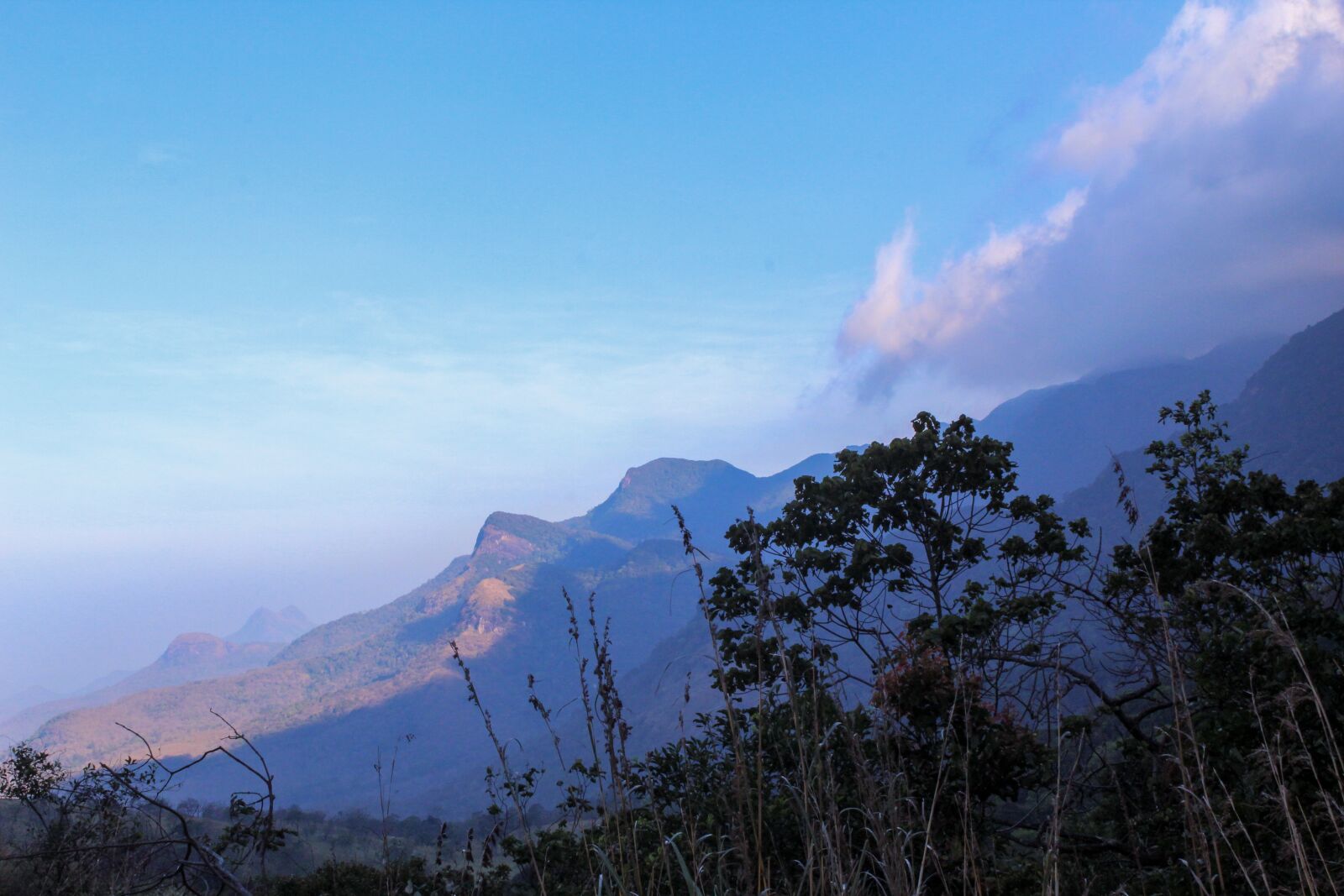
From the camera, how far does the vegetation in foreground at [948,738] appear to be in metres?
2.51

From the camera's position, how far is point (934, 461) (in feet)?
32.8

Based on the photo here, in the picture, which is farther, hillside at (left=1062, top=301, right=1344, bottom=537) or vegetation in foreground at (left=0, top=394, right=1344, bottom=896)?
hillside at (left=1062, top=301, right=1344, bottom=537)

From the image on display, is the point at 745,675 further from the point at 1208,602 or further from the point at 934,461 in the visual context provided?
the point at 1208,602

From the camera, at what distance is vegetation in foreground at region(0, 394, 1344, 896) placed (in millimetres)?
2508

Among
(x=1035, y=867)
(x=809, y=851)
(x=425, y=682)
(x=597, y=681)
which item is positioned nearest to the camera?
(x=809, y=851)

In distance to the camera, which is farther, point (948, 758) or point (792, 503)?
point (792, 503)

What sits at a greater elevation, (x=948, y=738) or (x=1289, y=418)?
(x=1289, y=418)

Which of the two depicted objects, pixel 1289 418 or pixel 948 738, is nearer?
pixel 948 738

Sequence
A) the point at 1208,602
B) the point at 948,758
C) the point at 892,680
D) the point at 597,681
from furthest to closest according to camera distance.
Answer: the point at 1208,602 < the point at 892,680 < the point at 948,758 < the point at 597,681

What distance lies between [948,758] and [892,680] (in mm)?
720

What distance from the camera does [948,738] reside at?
18.1ft

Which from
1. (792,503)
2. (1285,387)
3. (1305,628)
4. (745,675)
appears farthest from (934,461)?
(1285,387)

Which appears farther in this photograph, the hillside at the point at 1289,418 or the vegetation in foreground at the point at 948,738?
the hillside at the point at 1289,418

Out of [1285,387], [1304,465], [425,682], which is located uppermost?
[1285,387]
